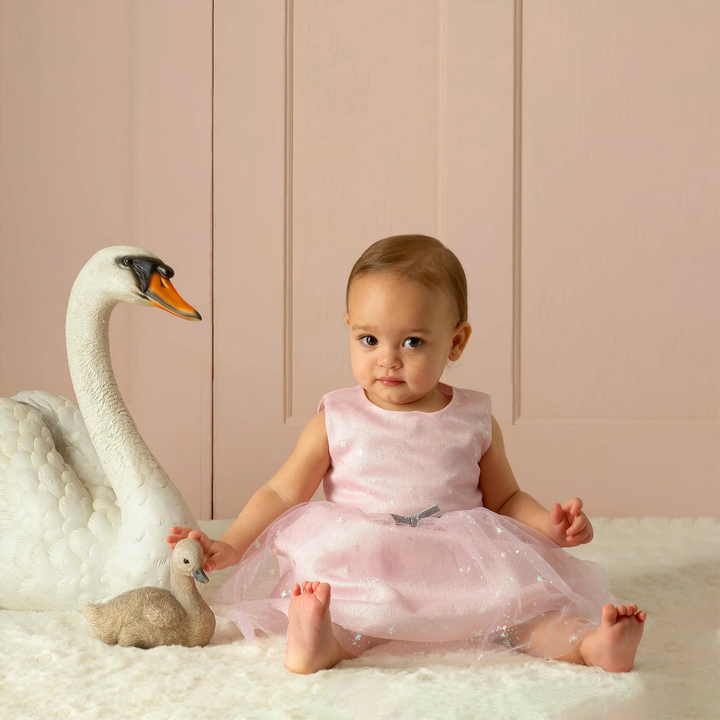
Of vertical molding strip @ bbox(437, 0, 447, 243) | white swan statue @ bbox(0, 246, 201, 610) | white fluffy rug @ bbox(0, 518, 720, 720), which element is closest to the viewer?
white fluffy rug @ bbox(0, 518, 720, 720)

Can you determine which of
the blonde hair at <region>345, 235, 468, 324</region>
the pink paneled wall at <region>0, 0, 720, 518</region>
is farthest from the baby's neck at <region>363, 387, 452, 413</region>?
the pink paneled wall at <region>0, 0, 720, 518</region>

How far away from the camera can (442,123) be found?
6.20ft

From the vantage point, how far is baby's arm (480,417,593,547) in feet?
3.25

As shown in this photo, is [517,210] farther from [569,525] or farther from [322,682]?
[322,682]

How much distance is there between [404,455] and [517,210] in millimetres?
1016

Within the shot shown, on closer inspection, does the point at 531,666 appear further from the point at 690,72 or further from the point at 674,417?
the point at 690,72

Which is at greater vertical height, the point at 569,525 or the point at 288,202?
the point at 288,202

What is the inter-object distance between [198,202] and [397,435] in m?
1.06

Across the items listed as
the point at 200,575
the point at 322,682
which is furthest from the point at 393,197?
the point at 322,682

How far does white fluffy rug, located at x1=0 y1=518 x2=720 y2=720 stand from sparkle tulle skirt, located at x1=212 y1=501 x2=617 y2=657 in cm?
3

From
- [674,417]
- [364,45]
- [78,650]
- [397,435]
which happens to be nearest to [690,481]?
[674,417]

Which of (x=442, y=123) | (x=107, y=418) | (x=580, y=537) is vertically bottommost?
(x=580, y=537)

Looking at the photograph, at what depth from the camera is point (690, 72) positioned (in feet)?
6.19

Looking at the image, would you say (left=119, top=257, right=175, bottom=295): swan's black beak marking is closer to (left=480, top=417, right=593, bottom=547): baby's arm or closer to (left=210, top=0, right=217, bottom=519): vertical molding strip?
(left=480, top=417, right=593, bottom=547): baby's arm
